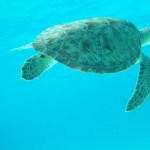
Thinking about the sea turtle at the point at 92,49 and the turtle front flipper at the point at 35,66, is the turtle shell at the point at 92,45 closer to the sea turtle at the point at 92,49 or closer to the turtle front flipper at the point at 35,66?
the sea turtle at the point at 92,49

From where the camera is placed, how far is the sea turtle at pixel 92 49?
18.8ft

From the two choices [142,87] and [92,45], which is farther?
[142,87]

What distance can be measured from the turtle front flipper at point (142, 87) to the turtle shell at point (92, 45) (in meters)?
0.52

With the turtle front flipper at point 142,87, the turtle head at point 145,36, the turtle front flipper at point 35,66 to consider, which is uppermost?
the turtle head at point 145,36

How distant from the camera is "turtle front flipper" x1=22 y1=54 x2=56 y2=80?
6.13 meters

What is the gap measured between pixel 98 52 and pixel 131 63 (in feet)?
2.56

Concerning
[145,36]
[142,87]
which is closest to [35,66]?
[142,87]

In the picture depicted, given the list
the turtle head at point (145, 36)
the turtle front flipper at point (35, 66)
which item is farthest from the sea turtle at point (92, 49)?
the turtle head at point (145, 36)

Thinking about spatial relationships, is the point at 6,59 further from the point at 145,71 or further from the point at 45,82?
the point at 145,71

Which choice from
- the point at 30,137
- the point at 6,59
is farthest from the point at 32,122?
the point at 6,59

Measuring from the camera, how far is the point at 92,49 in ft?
19.2

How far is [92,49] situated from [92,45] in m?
0.08

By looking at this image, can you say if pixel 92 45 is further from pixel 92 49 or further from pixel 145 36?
pixel 145 36

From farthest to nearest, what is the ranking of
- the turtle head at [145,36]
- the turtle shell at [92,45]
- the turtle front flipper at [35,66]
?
the turtle head at [145,36] < the turtle front flipper at [35,66] < the turtle shell at [92,45]
